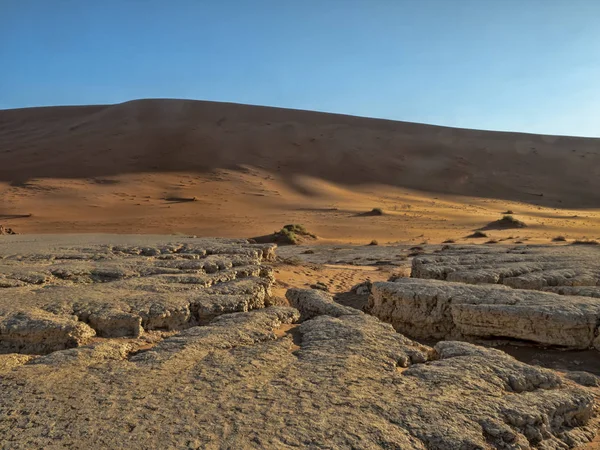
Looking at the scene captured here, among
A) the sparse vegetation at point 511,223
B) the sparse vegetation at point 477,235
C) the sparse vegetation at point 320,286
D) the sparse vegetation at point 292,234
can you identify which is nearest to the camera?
the sparse vegetation at point 320,286

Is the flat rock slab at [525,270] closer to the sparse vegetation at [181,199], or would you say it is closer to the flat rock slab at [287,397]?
the flat rock slab at [287,397]

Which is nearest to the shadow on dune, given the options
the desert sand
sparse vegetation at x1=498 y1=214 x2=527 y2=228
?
sparse vegetation at x1=498 y1=214 x2=527 y2=228

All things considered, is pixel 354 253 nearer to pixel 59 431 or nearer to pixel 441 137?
pixel 59 431

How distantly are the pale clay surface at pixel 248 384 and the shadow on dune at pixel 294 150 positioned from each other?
21.3 meters

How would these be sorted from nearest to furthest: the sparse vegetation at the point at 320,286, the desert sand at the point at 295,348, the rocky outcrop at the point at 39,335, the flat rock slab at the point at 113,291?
the desert sand at the point at 295,348 < the rocky outcrop at the point at 39,335 < the flat rock slab at the point at 113,291 < the sparse vegetation at the point at 320,286

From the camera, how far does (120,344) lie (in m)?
3.60

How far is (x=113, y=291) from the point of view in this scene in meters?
4.87

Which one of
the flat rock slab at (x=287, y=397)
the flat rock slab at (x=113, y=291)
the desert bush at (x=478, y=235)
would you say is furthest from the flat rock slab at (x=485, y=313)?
the desert bush at (x=478, y=235)

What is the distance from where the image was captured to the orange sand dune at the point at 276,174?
59.8 feet

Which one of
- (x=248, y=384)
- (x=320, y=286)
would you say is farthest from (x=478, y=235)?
(x=248, y=384)

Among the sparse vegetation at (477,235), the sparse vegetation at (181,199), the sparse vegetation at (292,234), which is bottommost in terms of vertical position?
the sparse vegetation at (292,234)

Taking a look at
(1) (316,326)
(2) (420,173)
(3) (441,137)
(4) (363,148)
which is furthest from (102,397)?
(3) (441,137)

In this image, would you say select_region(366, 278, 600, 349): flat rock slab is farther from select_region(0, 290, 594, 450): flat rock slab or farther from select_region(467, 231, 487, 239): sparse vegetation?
select_region(467, 231, 487, 239): sparse vegetation

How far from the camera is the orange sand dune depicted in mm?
18234
